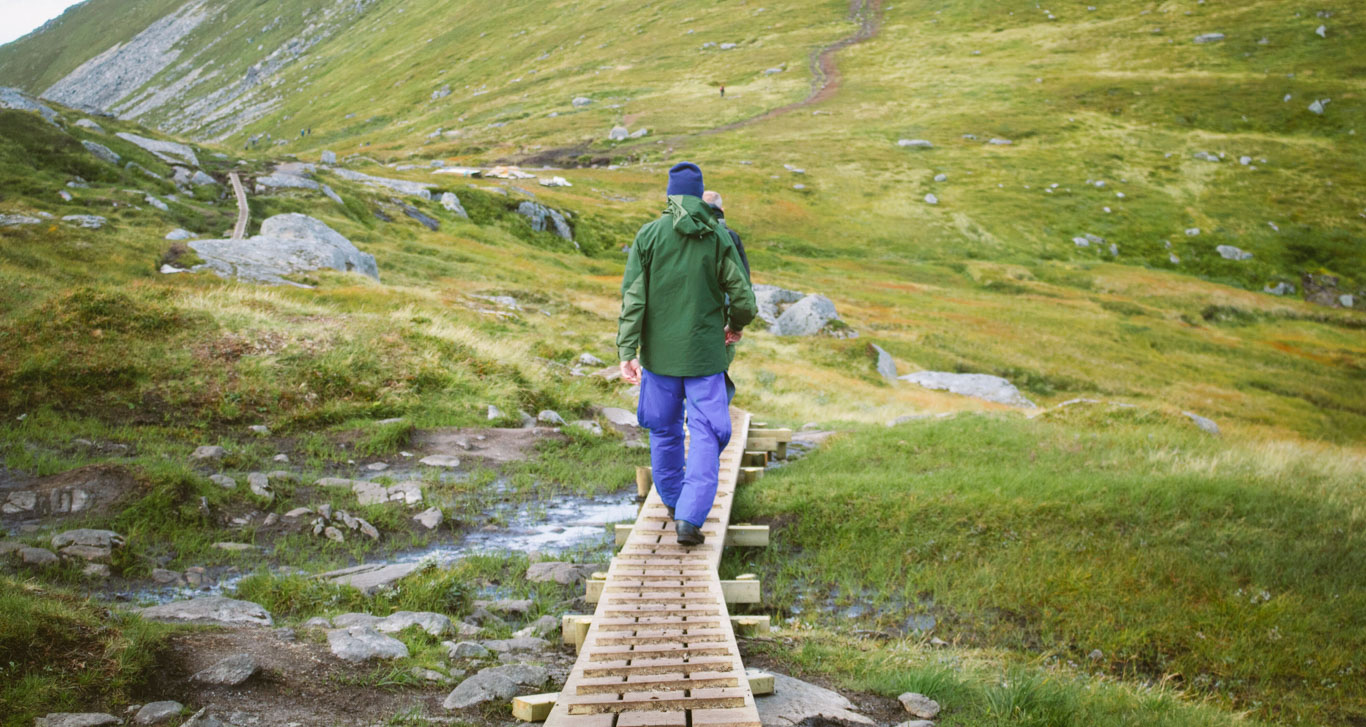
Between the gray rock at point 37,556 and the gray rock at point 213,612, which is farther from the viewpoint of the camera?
the gray rock at point 37,556

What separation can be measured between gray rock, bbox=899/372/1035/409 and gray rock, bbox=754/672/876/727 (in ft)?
88.2

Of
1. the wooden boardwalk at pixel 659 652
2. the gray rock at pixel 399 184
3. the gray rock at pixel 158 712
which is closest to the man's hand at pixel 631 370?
the wooden boardwalk at pixel 659 652

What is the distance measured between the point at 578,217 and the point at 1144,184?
62.3 meters

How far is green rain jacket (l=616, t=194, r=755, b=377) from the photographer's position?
23.4ft

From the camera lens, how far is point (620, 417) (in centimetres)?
1568

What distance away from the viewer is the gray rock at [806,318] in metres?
37.4

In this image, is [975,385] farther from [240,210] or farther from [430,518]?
[240,210]

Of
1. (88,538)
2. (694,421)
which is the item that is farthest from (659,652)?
(88,538)

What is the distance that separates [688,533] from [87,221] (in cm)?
3158

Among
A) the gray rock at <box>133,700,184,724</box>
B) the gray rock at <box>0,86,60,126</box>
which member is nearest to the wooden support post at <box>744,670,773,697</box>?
the gray rock at <box>133,700,184,724</box>

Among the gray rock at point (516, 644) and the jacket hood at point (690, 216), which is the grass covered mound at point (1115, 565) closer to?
the gray rock at point (516, 644)

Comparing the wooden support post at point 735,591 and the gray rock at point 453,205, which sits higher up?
the gray rock at point 453,205

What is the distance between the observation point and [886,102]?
358 ft

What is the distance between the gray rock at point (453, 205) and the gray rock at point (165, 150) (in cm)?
1509
